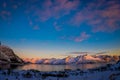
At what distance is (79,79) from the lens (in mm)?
22844

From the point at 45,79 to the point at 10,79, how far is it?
14.3 feet

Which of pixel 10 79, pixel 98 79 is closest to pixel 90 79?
pixel 98 79

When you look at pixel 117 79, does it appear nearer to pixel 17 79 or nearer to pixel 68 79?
pixel 68 79

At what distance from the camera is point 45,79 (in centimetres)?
2273

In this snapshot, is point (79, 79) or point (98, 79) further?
point (79, 79)

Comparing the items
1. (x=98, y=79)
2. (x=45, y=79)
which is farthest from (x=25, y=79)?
(x=98, y=79)

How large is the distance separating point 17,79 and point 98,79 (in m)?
9.94

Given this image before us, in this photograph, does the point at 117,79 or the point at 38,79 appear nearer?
the point at 117,79

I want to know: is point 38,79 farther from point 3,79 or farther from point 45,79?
point 3,79

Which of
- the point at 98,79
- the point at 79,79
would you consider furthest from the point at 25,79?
the point at 98,79

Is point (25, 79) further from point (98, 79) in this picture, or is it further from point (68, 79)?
point (98, 79)

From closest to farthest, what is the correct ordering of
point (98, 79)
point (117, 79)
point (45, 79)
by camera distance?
point (117, 79) → point (98, 79) → point (45, 79)

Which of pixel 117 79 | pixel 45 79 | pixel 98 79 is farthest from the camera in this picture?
pixel 45 79

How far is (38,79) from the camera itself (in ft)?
75.2
